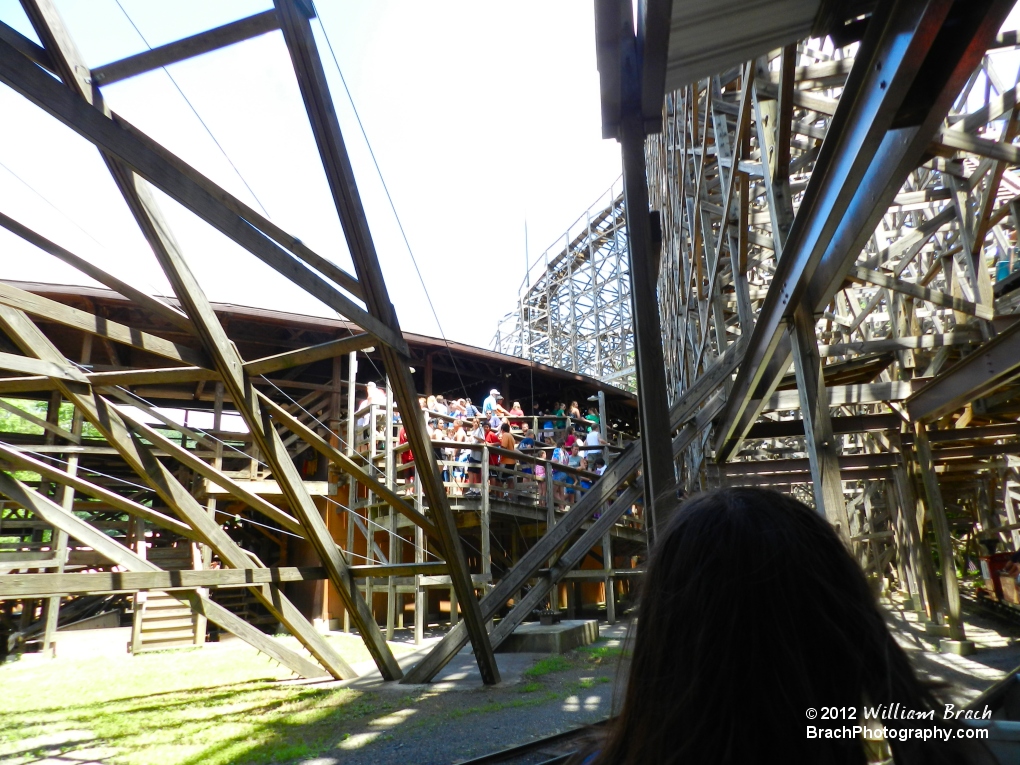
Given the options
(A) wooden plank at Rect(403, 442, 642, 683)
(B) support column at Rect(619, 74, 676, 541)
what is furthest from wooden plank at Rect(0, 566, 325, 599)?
(B) support column at Rect(619, 74, 676, 541)

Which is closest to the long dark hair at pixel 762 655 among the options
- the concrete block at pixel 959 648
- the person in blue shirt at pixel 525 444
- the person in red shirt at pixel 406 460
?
the concrete block at pixel 959 648

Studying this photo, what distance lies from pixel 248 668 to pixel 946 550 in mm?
8095

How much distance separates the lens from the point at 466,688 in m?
6.33

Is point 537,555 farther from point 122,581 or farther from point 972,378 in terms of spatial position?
point 972,378

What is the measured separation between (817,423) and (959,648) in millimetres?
5354

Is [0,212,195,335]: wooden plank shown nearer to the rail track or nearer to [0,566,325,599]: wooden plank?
[0,566,325,599]: wooden plank

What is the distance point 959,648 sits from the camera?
747cm

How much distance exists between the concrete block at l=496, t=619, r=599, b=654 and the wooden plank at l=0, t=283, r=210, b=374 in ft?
19.1

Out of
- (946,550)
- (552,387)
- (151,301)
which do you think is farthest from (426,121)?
(552,387)

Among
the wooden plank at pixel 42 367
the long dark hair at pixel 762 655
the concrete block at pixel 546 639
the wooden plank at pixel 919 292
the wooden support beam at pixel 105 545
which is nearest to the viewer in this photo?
the long dark hair at pixel 762 655

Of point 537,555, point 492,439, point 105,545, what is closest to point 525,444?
point 492,439

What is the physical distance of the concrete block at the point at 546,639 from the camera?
8.56m

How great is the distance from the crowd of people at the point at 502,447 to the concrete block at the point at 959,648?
195 inches

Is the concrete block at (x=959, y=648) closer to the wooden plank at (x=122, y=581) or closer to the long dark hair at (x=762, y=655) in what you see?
the wooden plank at (x=122, y=581)
